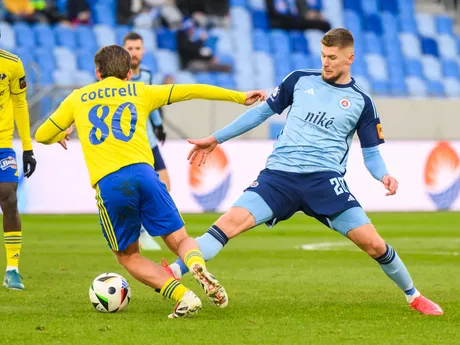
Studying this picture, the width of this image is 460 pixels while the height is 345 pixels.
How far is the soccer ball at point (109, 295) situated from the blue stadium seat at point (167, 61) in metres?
17.3

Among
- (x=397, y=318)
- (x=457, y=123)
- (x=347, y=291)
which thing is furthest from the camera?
(x=457, y=123)

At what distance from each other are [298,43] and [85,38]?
221 inches

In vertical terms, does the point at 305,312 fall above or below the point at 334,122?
below

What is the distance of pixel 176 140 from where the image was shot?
1892 centimetres

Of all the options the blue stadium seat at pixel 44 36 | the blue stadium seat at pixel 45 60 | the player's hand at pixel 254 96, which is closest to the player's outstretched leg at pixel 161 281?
the player's hand at pixel 254 96

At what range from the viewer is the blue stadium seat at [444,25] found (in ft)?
92.7

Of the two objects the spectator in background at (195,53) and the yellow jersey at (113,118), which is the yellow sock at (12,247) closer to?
the yellow jersey at (113,118)

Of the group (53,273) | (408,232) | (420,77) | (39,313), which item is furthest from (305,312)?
(420,77)

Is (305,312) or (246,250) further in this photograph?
(246,250)

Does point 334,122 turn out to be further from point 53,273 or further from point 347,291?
point 53,273

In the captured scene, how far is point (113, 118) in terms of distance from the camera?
6684 millimetres

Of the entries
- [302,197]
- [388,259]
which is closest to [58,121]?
[302,197]

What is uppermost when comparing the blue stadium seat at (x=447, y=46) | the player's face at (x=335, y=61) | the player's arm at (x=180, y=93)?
the player's face at (x=335, y=61)

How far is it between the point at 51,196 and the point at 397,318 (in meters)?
12.2
